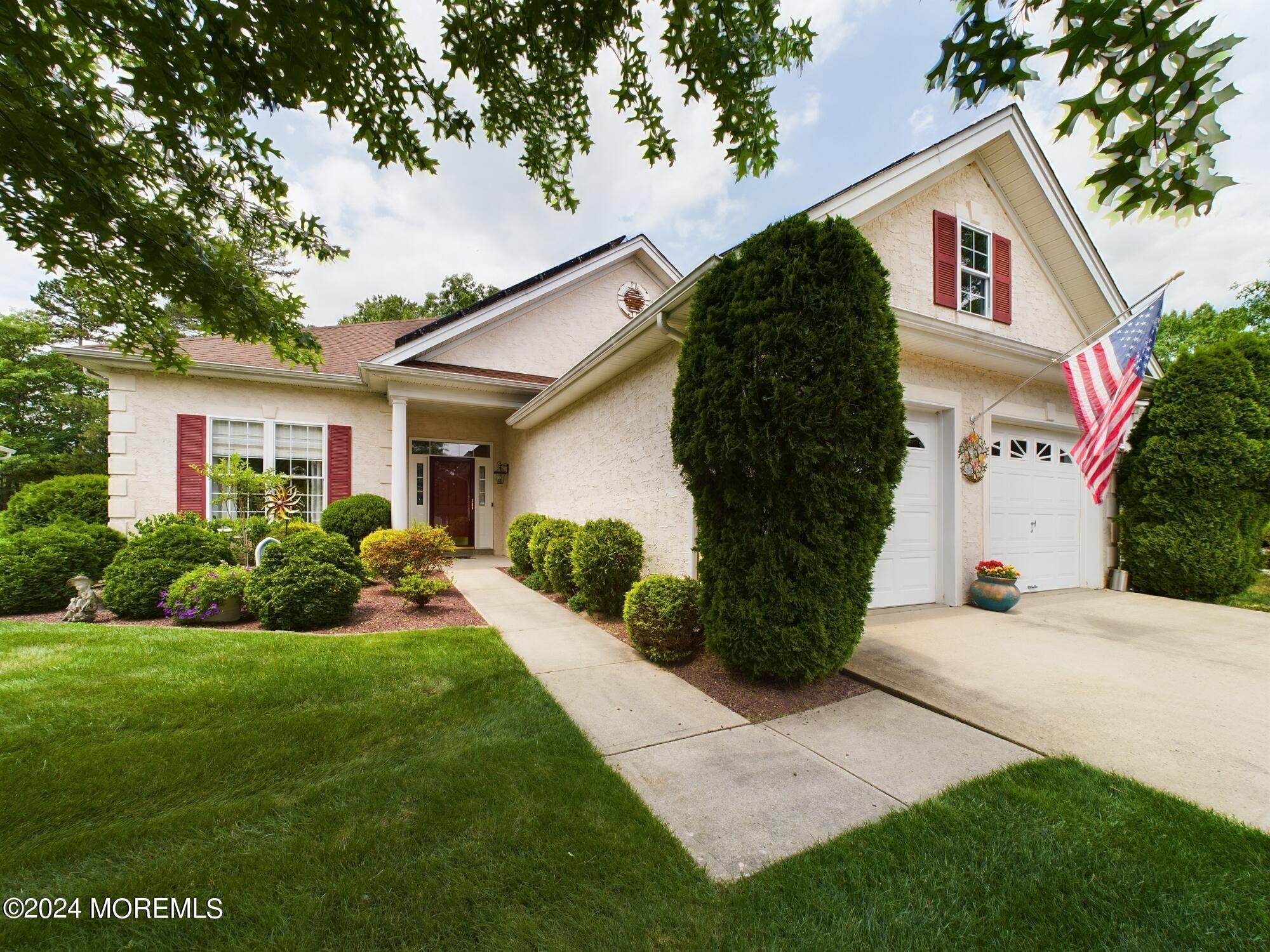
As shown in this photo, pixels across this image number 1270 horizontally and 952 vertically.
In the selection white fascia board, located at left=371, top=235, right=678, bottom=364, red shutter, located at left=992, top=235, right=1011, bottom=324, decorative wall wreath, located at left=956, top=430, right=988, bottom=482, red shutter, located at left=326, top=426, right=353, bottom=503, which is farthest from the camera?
red shutter, located at left=326, top=426, right=353, bottom=503

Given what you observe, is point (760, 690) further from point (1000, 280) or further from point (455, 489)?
point (455, 489)

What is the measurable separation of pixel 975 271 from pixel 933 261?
96 cm

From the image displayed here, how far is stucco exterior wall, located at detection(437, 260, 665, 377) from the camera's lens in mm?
11750

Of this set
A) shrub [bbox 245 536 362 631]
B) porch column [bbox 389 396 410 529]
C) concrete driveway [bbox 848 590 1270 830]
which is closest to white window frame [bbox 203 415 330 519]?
porch column [bbox 389 396 410 529]

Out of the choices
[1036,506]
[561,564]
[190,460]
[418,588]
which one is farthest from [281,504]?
[1036,506]

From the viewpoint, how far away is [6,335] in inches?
850

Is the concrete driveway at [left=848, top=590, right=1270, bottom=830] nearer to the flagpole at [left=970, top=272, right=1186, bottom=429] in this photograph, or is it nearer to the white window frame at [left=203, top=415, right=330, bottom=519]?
the flagpole at [left=970, top=272, right=1186, bottom=429]

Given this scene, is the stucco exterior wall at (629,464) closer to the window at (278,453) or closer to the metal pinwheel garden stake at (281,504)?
the metal pinwheel garden stake at (281,504)

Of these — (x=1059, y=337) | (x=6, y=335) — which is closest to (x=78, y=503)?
(x=1059, y=337)

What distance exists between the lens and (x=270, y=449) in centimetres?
981

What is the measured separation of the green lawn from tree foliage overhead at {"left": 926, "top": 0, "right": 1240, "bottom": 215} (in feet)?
8.96

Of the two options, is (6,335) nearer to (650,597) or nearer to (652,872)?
(650,597)

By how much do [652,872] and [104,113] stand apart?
17.2 ft

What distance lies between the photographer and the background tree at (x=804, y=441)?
355 centimetres
